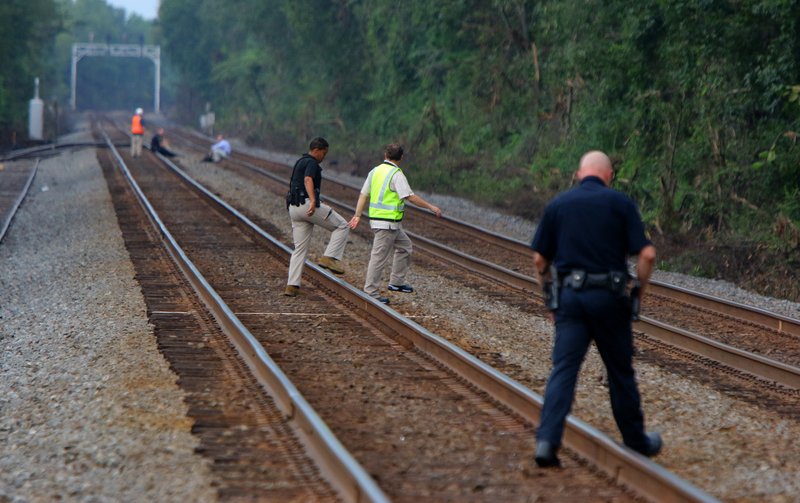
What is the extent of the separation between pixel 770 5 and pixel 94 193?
56.6 ft

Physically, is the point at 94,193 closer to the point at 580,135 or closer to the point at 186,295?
the point at 580,135

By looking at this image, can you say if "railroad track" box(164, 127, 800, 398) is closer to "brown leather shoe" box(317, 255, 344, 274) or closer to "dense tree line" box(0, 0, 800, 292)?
"brown leather shoe" box(317, 255, 344, 274)

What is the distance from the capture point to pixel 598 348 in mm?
6621

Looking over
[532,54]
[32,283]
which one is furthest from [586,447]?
[532,54]

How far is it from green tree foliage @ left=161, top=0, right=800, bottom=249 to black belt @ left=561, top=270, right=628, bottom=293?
11.8m

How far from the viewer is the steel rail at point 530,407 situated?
19.4 feet

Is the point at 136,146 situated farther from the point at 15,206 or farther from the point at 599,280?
the point at 599,280

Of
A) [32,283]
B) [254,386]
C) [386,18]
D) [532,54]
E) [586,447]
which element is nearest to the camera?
[586,447]

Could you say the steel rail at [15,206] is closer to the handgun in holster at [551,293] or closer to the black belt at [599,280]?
the handgun in holster at [551,293]

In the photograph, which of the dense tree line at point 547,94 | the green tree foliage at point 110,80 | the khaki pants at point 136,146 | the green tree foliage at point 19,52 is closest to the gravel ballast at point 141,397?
the dense tree line at point 547,94

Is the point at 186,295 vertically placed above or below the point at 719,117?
below

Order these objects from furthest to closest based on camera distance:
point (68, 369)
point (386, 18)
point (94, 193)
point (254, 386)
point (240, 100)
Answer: point (240, 100)
point (386, 18)
point (94, 193)
point (68, 369)
point (254, 386)

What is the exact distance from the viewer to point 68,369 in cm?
948

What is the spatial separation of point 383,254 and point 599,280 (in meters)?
6.54
